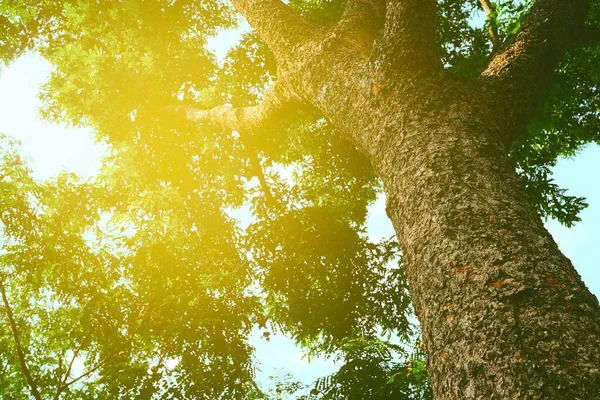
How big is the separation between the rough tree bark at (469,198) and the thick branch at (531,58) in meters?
0.01

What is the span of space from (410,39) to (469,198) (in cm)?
152

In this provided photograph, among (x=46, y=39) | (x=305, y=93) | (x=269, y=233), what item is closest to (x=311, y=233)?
(x=269, y=233)

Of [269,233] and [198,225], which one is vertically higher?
[198,225]

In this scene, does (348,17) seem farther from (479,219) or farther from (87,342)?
(87,342)

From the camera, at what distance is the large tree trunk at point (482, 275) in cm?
113

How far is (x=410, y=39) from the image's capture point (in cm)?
262

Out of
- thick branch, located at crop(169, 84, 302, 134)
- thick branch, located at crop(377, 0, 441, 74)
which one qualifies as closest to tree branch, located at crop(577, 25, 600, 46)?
thick branch, located at crop(377, 0, 441, 74)

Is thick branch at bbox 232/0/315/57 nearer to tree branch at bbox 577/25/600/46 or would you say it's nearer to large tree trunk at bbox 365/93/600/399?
large tree trunk at bbox 365/93/600/399

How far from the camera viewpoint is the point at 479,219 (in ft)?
5.40

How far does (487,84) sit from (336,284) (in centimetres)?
567

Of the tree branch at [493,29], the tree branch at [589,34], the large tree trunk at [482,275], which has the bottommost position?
the large tree trunk at [482,275]

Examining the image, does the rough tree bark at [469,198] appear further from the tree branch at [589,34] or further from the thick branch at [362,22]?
the thick branch at [362,22]

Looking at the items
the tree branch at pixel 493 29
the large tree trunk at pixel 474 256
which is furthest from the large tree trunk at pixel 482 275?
the tree branch at pixel 493 29

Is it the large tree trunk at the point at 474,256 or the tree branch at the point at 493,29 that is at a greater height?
the tree branch at the point at 493,29
